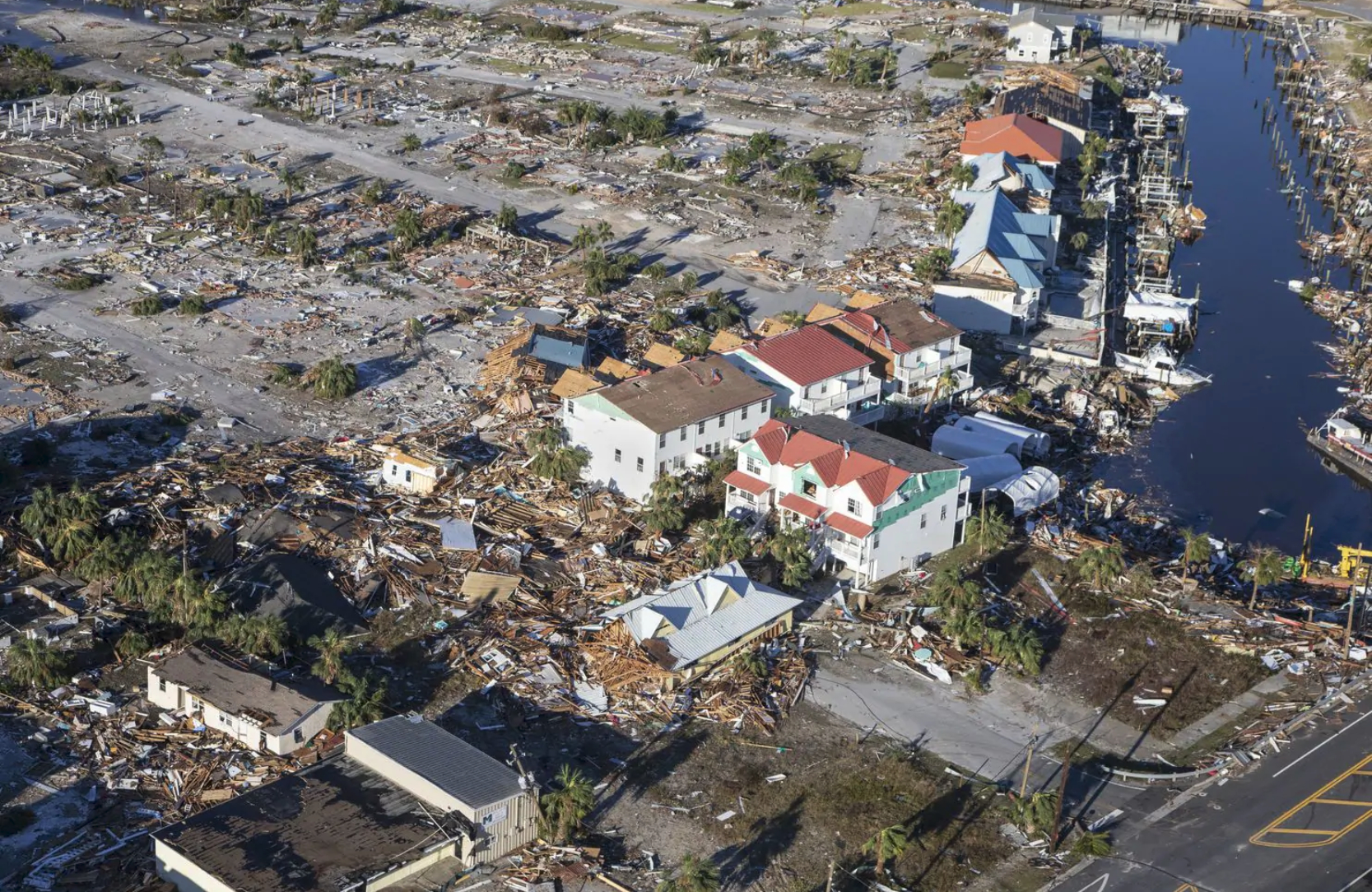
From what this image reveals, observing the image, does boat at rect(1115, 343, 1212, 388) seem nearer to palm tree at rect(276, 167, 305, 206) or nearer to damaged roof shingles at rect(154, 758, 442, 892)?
damaged roof shingles at rect(154, 758, 442, 892)

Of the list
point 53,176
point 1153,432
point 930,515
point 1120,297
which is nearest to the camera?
point 930,515

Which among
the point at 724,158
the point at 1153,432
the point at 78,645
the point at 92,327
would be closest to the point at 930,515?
the point at 1153,432

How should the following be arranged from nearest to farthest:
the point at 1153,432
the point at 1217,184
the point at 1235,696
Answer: the point at 1235,696
the point at 1153,432
the point at 1217,184

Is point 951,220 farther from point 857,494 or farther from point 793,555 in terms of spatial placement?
point 793,555

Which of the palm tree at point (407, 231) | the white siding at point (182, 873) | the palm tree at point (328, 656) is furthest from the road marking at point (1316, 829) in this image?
the palm tree at point (407, 231)

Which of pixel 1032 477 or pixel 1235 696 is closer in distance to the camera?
pixel 1235 696

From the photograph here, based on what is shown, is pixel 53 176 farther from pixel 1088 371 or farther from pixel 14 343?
pixel 1088 371
